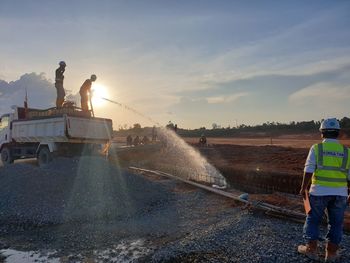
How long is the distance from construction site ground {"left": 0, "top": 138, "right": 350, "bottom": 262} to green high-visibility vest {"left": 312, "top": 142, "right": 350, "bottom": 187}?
1.25m

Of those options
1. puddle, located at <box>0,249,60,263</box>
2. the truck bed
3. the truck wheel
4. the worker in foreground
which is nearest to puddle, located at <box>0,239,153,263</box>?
puddle, located at <box>0,249,60,263</box>

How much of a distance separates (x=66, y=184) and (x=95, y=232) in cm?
346

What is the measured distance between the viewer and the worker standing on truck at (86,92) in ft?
56.1

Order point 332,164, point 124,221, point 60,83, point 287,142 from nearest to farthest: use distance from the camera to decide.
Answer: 1. point 332,164
2. point 124,221
3. point 60,83
4. point 287,142

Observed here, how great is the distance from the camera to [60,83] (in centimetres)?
1720

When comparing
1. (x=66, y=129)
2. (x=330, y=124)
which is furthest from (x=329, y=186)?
(x=66, y=129)

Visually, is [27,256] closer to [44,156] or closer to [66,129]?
[66,129]

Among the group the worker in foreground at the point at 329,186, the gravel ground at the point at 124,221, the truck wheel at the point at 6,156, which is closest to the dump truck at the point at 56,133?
the truck wheel at the point at 6,156

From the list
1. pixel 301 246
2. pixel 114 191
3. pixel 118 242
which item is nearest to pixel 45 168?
pixel 114 191

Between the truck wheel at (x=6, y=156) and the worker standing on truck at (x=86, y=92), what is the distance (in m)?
5.04

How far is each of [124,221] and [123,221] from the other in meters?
0.02

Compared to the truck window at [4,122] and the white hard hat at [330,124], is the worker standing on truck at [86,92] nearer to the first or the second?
the truck window at [4,122]

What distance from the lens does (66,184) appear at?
12023mm

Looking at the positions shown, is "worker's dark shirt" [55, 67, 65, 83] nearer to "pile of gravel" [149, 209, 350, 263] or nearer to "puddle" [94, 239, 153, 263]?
"puddle" [94, 239, 153, 263]
